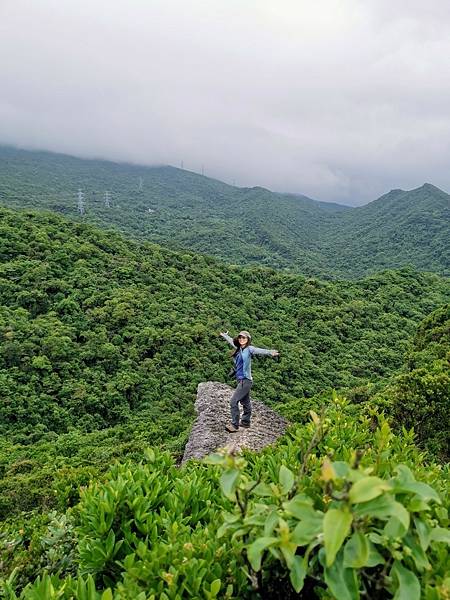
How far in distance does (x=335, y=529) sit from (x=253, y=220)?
97.2 metres

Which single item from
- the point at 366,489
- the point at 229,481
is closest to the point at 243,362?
the point at 229,481

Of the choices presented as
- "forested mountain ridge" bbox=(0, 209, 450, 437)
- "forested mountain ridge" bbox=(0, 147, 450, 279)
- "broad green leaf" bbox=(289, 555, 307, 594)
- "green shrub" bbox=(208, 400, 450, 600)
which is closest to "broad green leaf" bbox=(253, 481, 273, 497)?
"green shrub" bbox=(208, 400, 450, 600)

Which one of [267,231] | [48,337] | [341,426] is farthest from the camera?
[267,231]

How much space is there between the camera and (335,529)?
1067 mm

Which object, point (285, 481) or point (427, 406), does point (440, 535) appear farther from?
point (427, 406)

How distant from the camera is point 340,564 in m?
1.24

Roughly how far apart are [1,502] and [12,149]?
603ft

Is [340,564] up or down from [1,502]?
up

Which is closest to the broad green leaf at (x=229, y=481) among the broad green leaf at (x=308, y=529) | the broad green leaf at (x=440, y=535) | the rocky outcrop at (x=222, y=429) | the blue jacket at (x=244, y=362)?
the broad green leaf at (x=308, y=529)

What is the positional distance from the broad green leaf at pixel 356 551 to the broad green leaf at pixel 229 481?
38cm

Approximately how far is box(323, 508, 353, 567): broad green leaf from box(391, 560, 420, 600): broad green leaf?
33 cm

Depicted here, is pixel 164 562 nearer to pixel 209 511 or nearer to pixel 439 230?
pixel 209 511

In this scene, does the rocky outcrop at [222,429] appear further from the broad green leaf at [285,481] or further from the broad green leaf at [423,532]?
the broad green leaf at [423,532]

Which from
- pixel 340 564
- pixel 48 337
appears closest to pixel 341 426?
pixel 340 564
